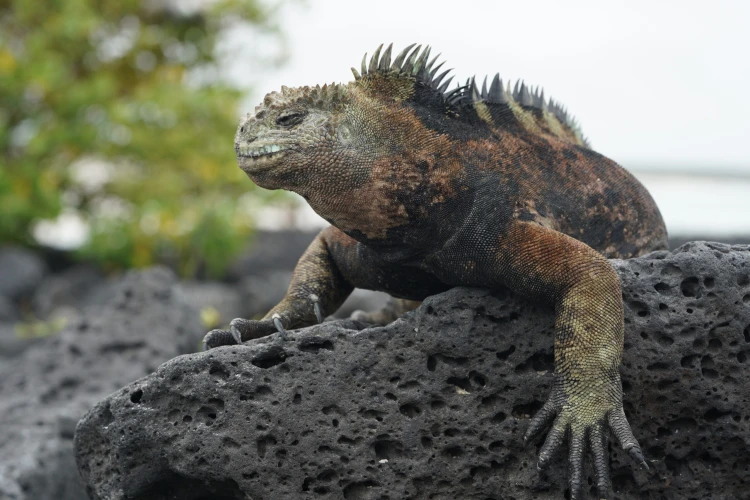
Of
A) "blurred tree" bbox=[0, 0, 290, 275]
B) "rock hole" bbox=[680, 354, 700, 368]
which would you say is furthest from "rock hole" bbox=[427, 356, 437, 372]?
"blurred tree" bbox=[0, 0, 290, 275]

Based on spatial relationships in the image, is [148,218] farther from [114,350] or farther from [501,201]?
[501,201]

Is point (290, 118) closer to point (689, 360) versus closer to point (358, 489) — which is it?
point (358, 489)

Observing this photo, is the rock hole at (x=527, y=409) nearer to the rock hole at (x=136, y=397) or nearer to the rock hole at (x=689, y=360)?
the rock hole at (x=689, y=360)

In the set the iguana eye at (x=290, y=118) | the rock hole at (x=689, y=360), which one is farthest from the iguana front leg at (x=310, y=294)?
the rock hole at (x=689, y=360)

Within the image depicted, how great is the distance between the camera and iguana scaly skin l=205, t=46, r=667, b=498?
129 inches

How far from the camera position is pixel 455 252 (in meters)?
3.55

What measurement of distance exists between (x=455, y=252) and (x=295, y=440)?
3.31ft

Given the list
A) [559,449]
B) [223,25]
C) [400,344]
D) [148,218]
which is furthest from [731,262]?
[223,25]

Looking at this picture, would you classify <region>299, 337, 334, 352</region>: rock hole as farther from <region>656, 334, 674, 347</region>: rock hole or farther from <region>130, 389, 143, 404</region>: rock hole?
<region>656, 334, 674, 347</region>: rock hole

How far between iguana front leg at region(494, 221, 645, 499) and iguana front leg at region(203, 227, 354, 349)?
109 cm

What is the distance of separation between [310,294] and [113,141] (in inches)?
475

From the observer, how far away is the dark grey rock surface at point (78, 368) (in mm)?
5238

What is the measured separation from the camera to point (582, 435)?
321 cm

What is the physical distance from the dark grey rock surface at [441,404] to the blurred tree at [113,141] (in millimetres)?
10104
